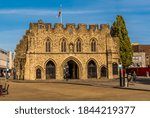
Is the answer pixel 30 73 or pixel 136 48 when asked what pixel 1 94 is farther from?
pixel 136 48

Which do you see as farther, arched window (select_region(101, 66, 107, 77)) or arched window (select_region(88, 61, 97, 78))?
arched window (select_region(101, 66, 107, 77))

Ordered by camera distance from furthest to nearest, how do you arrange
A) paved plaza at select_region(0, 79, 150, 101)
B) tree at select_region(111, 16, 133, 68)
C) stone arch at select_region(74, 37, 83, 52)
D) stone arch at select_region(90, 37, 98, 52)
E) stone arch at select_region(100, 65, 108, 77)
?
tree at select_region(111, 16, 133, 68) < stone arch at select_region(100, 65, 108, 77) < stone arch at select_region(90, 37, 98, 52) < stone arch at select_region(74, 37, 83, 52) < paved plaza at select_region(0, 79, 150, 101)

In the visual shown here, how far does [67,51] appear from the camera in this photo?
53.1 metres

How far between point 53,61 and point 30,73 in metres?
4.52

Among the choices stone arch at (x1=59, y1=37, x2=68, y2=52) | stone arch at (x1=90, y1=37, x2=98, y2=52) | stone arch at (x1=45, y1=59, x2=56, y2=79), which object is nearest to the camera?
stone arch at (x1=45, y1=59, x2=56, y2=79)

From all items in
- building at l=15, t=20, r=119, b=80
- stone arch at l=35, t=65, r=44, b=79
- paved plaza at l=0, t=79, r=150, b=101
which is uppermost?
building at l=15, t=20, r=119, b=80

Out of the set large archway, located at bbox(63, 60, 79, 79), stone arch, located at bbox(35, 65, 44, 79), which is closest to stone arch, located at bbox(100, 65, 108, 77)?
large archway, located at bbox(63, 60, 79, 79)

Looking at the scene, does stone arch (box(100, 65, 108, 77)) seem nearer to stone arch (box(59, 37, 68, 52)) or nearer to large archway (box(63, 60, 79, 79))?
large archway (box(63, 60, 79, 79))

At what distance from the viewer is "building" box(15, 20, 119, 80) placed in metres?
52.2

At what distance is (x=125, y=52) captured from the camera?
231ft

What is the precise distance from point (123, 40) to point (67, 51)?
74.5 ft

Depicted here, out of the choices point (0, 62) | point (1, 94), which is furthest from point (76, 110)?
point (0, 62)

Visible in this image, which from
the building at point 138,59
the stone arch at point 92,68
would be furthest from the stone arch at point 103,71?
the building at point 138,59

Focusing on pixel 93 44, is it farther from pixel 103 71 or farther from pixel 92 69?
pixel 103 71
